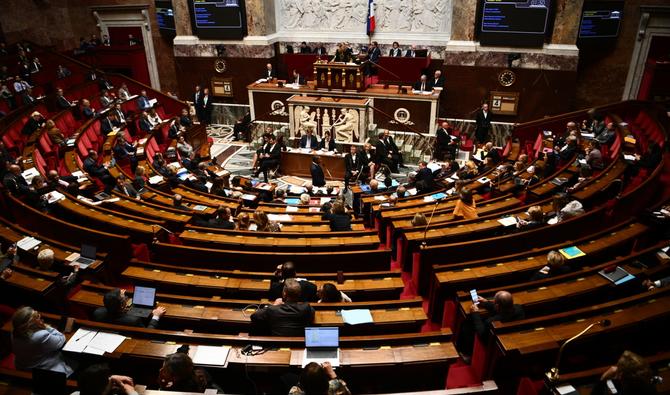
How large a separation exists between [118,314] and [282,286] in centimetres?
168

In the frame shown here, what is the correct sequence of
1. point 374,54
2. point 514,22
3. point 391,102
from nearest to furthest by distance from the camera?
point 514,22, point 391,102, point 374,54

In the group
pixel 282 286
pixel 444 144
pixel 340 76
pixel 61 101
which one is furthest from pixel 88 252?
pixel 340 76

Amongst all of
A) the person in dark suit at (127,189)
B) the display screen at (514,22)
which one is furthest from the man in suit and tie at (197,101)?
the display screen at (514,22)

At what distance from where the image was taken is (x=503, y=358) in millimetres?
4031

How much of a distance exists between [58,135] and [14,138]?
1268 mm

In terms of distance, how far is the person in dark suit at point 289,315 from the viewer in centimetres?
436

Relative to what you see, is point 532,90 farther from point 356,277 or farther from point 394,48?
point 356,277

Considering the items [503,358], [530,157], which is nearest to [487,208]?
[503,358]

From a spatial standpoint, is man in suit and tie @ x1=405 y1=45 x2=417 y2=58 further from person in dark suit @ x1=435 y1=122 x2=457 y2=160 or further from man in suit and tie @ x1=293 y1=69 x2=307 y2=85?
person in dark suit @ x1=435 y1=122 x2=457 y2=160

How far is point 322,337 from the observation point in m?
4.14

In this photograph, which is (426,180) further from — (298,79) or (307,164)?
(298,79)

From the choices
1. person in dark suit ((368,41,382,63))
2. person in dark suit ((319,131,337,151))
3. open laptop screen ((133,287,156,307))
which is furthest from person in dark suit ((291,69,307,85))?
open laptop screen ((133,287,156,307))

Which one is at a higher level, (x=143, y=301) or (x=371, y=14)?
(x=371, y=14)

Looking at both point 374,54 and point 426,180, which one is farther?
point 374,54
